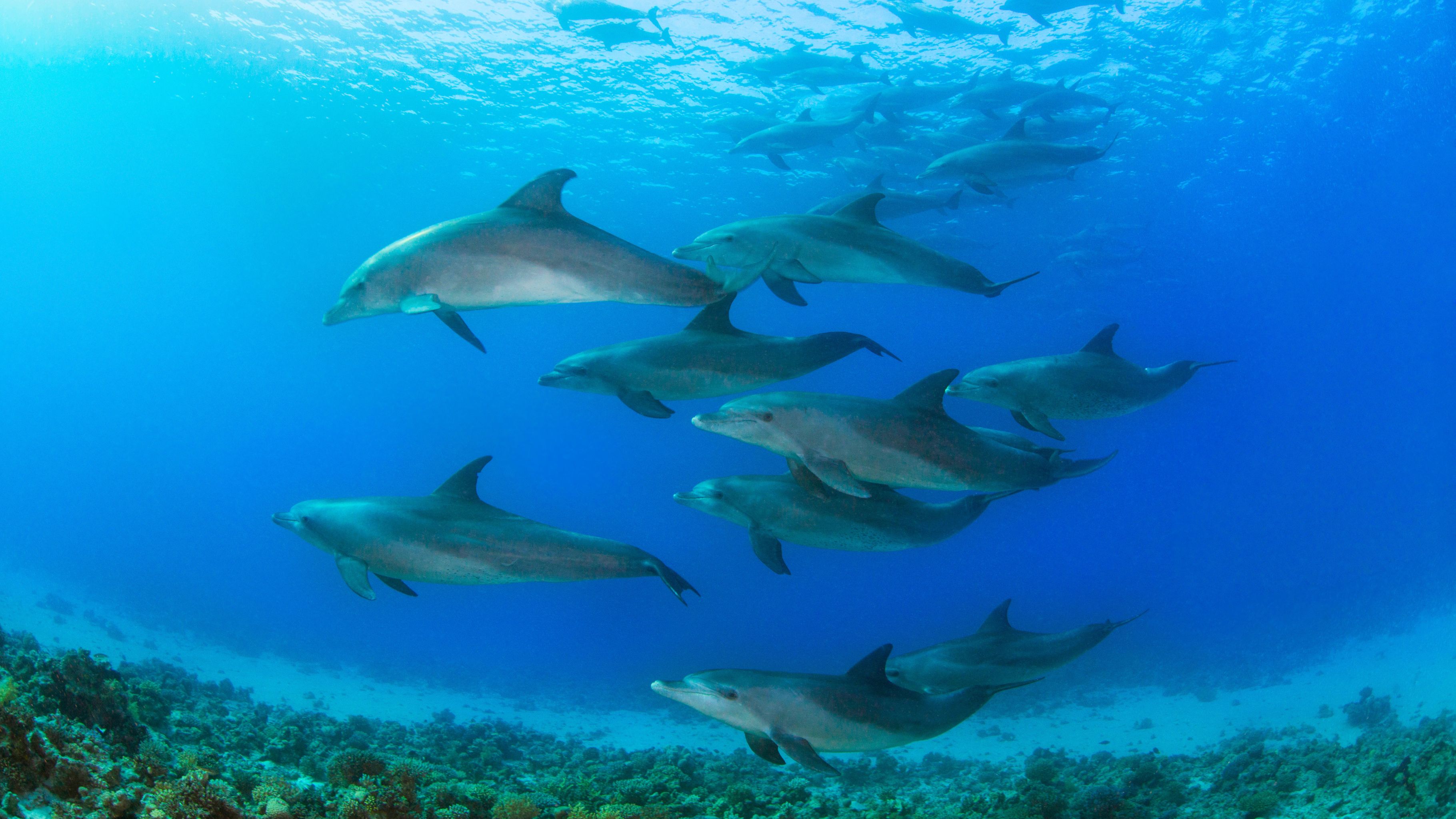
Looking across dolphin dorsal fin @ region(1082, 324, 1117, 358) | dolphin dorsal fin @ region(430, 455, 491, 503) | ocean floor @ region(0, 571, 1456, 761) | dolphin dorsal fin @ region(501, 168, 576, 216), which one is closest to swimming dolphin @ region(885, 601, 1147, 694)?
dolphin dorsal fin @ region(1082, 324, 1117, 358)

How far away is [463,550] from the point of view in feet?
14.9

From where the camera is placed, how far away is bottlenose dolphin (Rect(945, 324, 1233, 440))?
5.91 metres

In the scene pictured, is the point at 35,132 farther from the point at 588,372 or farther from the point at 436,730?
the point at 588,372

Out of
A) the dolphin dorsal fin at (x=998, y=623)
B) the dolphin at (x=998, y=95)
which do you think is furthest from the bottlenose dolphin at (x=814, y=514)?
the dolphin at (x=998, y=95)

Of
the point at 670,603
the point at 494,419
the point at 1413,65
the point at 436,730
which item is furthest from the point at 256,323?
the point at 1413,65

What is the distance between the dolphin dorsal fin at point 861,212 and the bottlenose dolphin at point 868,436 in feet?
5.24

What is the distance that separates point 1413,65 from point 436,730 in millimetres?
35037

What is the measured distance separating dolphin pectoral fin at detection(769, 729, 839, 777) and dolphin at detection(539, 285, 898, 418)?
229cm

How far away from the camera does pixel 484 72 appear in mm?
25641

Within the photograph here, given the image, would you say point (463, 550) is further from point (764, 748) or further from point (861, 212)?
point (861, 212)

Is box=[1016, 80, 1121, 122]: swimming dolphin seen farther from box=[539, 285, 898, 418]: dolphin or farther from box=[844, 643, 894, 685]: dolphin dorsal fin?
box=[844, 643, 894, 685]: dolphin dorsal fin

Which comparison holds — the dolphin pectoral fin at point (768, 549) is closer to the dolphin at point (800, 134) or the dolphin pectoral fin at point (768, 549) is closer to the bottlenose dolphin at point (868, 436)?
the bottlenose dolphin at point (868, 436)

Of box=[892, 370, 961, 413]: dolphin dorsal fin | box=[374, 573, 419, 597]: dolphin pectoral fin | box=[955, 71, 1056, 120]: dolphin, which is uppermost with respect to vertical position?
box=[955, 71, 1056, 120]: dolphin

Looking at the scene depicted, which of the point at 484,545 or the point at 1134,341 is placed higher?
the point at 1134,341
